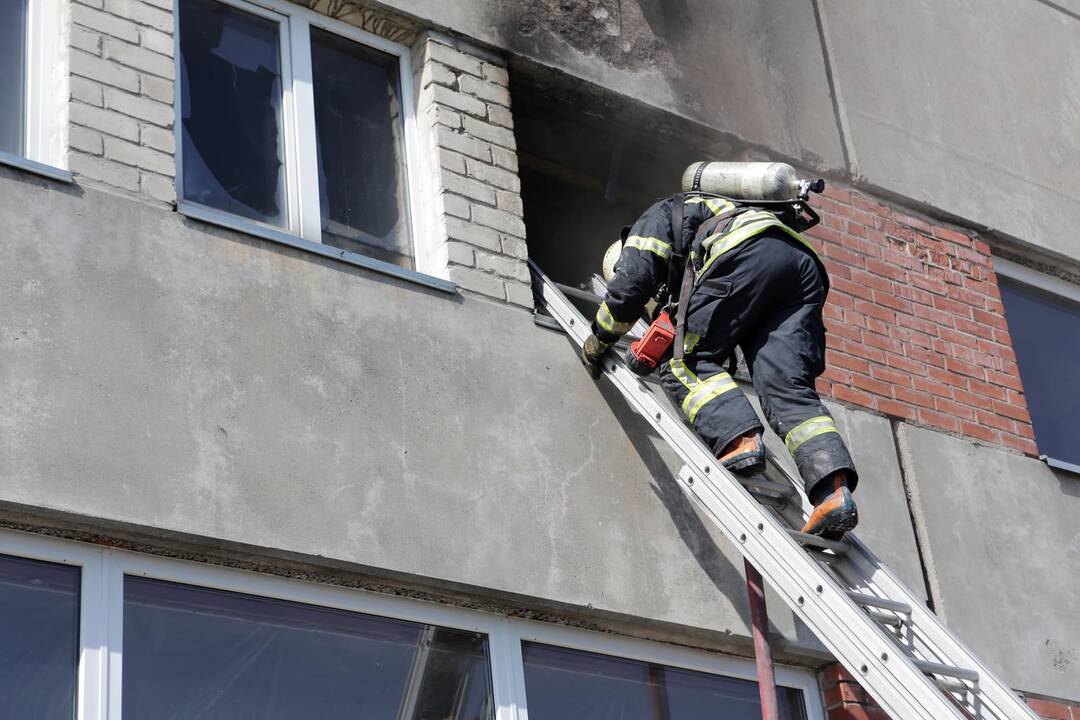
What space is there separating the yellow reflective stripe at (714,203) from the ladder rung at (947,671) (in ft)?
6.47

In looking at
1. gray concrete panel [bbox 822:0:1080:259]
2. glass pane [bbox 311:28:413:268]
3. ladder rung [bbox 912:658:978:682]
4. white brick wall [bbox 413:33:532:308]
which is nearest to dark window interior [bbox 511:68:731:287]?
white brick wall [bbox 413:33:532:308]

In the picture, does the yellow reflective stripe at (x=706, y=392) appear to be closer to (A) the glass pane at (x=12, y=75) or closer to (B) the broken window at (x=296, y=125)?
(B) the broken window at (x=296, y=125)

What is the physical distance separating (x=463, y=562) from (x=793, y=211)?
77.5 inches

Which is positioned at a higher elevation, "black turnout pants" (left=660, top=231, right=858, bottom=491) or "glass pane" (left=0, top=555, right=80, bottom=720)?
"black turnout pants" (left=660, top=231, right=858, bottom=491)

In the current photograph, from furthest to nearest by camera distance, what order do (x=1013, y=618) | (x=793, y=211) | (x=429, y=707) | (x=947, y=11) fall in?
(x=947, y=11)
(x=1013, y=618)
(x=793, y=211)
(x=429, y=707)

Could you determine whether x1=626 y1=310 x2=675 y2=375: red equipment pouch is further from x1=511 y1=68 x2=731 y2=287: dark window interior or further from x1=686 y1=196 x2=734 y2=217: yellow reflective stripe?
x1=511 y1=68 x2=731 y2=287: dark window interior

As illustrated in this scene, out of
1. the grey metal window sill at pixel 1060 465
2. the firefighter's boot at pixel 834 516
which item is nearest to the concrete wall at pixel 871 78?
the grey metal window sill at pixel 1060 465

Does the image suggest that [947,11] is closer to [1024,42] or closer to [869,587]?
[1024,42]

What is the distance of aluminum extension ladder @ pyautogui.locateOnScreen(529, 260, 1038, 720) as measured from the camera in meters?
4.56

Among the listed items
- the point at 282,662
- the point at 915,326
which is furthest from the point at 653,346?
the point at 915,326

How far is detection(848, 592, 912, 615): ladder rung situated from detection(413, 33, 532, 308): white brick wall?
1772 millimetres

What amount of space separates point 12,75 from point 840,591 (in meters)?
3.31

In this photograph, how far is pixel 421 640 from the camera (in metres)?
5.12

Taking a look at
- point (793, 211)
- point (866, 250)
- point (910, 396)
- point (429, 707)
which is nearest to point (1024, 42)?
point (866, 250)
